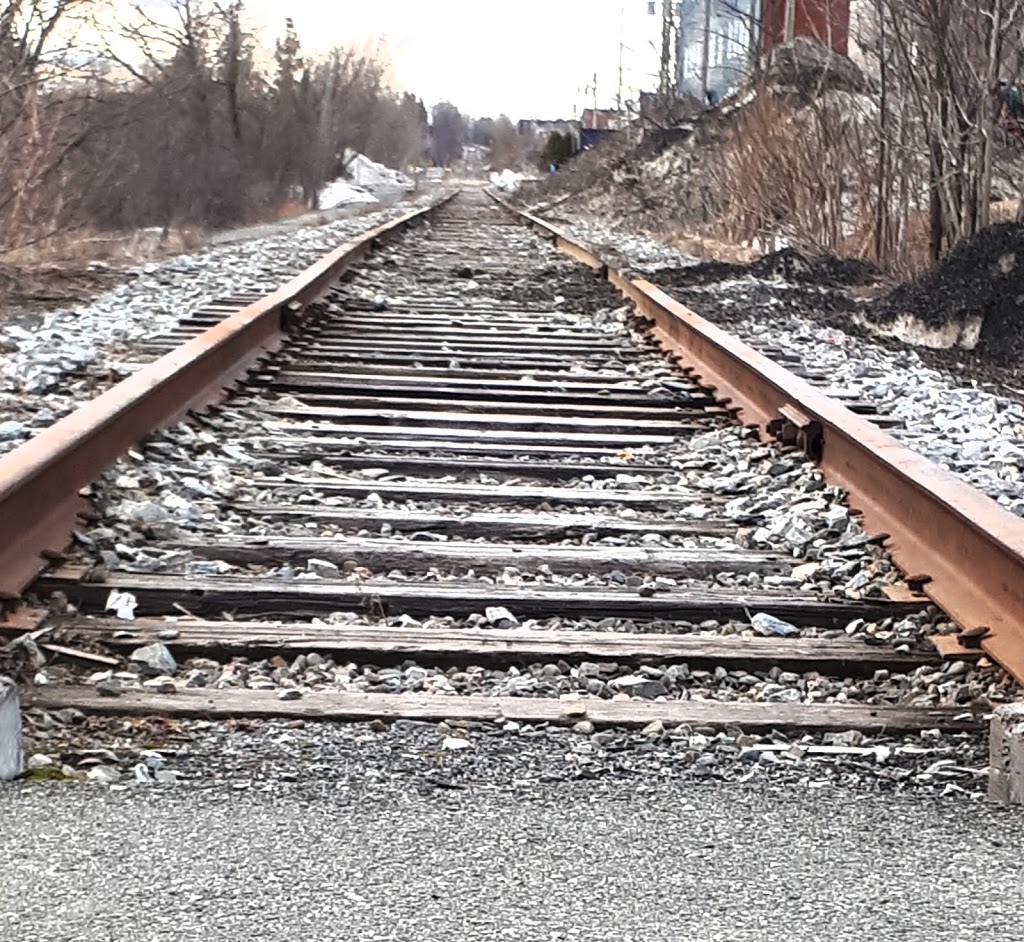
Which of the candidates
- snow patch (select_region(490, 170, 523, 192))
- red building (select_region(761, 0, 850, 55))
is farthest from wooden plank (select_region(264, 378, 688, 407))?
snow patch (select_region(490, 170, 523, 192))

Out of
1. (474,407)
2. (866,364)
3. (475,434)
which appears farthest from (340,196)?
(475,434)

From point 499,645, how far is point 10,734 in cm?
108

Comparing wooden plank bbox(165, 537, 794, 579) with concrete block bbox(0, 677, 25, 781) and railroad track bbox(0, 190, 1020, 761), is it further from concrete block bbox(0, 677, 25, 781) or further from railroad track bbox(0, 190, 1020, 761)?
concrete block bbox(0, 677, 25, 781)

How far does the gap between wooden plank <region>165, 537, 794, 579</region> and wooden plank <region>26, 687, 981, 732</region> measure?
0.90 meters

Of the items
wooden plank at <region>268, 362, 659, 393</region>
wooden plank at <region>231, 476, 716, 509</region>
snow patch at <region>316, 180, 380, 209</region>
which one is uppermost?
snow patch at <region>316, 180, 380, 209</region>

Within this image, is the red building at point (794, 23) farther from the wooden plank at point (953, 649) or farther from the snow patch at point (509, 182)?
the snow patch at point (509, 182)

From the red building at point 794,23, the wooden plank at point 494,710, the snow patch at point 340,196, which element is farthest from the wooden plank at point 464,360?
the snow patch at point 340,196

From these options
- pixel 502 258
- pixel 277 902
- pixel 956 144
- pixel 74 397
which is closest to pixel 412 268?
pixel 502 258

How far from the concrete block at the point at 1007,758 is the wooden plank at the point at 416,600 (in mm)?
972

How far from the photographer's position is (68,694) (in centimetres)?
272

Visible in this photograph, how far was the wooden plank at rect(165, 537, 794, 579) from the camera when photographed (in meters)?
3.68

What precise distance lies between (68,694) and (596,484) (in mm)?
2344

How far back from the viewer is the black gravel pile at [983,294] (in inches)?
324

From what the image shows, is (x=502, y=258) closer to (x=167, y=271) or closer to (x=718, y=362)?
(x=167, y=271)
